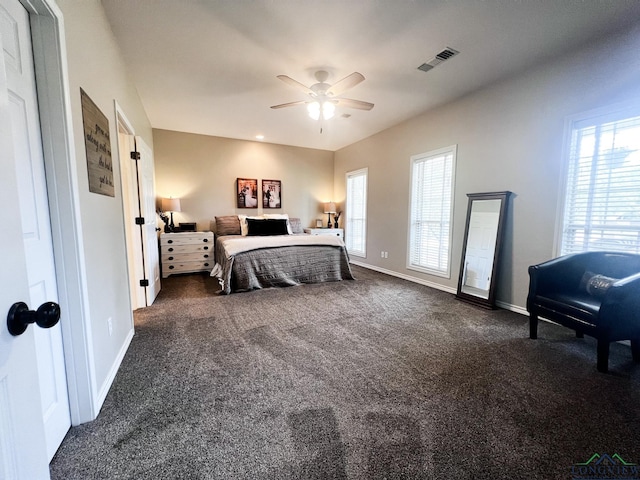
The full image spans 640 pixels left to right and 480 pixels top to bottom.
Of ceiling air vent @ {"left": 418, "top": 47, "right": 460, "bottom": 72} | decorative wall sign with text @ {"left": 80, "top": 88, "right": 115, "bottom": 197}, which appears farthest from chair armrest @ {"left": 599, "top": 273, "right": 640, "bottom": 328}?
decorative wall sign with text @ {"left": 80, "top": 88, "right": 115, "bottom": 197}

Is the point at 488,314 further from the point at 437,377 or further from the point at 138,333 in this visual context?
the point at 138,333

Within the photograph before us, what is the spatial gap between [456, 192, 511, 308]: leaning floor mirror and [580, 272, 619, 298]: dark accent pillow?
86 centimetres

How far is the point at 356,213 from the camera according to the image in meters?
6.09

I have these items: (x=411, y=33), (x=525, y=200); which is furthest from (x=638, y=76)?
(x=411, y=33)

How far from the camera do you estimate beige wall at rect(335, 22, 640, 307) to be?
94.7 inches

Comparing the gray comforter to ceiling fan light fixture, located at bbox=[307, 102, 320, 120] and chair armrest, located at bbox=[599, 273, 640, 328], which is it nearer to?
ceiling fan light fixture, located at bbox=[307, 102, 320, 120]

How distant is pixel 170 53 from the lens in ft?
8.79

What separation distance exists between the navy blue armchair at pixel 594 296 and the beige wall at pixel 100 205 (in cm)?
335

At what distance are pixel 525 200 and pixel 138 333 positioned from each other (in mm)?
4309

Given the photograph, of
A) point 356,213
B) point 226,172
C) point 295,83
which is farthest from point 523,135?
point 226,172

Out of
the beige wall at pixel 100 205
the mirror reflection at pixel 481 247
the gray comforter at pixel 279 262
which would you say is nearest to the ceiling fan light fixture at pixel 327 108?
the gray comforter at pixel 279 262

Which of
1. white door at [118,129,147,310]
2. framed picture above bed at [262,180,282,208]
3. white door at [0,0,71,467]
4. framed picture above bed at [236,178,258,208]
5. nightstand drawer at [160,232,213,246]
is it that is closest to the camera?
white door at [0,0,71,467]

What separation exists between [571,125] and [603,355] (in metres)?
2.13

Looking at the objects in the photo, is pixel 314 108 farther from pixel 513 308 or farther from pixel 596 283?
pixel 513 308
